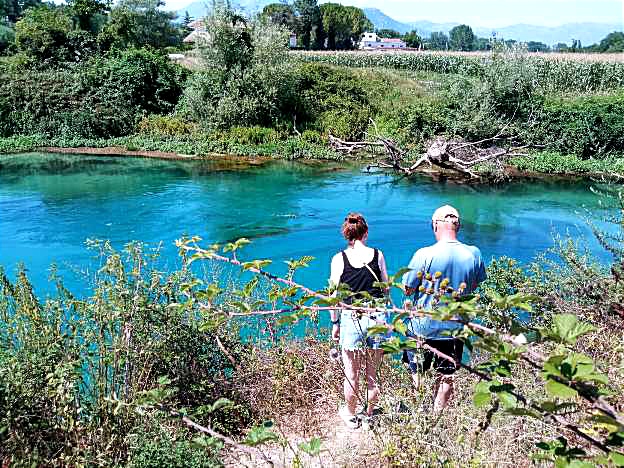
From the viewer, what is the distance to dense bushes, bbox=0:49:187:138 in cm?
2305

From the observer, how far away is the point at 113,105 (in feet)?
78.2

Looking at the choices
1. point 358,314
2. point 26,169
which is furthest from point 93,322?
point 26,169

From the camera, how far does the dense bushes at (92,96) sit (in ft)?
75.6

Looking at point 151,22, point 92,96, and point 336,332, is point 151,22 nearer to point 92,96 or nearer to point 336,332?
point 92,96

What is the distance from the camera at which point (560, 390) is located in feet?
5.03

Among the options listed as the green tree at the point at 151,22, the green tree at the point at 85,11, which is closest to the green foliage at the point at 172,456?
the green tree at the point at 85,11

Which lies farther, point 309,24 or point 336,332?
point 309,24

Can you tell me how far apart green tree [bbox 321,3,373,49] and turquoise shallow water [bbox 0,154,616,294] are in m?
70.8

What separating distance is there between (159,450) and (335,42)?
89.7 meters

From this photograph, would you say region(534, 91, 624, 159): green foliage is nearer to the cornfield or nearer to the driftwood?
the driftwood

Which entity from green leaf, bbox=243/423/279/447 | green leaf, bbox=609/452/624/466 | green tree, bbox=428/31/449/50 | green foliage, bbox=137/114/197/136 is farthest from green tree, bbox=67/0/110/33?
green tree, bbox=428/31/449/50

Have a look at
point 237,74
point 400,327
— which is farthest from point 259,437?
point 237,74

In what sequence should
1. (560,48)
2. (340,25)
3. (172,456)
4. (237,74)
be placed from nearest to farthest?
(172,456), (237,74), (560,48), (340,25)

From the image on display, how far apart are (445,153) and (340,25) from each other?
83.5m
